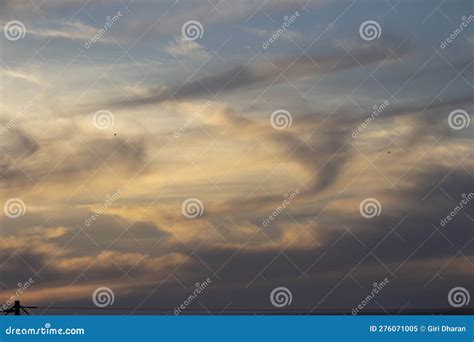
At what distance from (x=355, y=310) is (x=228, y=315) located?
639 centimetres

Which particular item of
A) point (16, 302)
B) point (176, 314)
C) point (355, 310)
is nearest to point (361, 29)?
point (355, 310)
